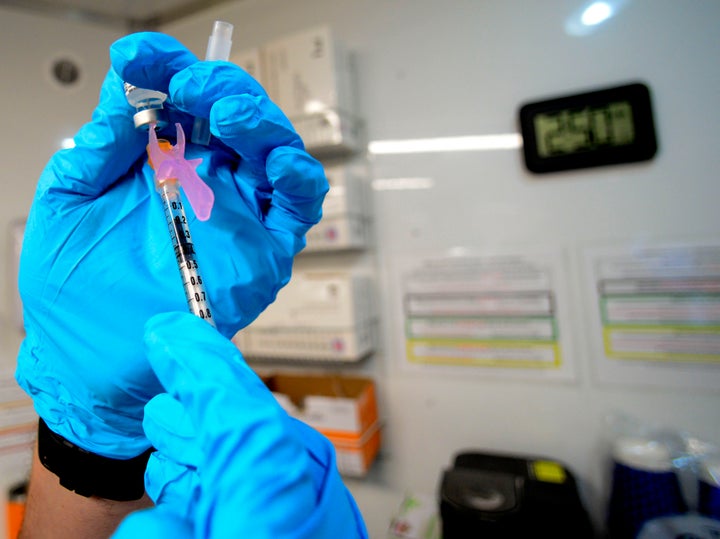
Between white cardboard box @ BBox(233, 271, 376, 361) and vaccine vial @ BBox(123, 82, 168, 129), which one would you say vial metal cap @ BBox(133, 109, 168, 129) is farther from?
white cardboard box @ BBox(233, 271, 376, 361)

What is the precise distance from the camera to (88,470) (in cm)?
52

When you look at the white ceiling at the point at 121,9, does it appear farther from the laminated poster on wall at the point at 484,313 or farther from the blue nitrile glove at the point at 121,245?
the laminated poster on wall at the point at 484,313

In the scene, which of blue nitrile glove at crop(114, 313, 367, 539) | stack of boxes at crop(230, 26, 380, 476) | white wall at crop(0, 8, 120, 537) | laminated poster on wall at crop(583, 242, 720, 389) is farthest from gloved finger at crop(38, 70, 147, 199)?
laminated poster on wall at crop(583, 242, 720, 389)

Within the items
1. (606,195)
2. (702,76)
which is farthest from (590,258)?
(702,76)

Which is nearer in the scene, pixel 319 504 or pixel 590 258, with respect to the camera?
pixel 319 504

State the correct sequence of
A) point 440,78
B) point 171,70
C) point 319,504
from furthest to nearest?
point 440,78 → point 171,70 → point 319,504

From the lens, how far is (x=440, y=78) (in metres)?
1.17

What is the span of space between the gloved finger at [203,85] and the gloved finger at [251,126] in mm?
26

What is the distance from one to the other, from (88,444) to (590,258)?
3.84ft

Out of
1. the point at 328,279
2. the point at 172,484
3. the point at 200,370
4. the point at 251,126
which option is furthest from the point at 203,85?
the point at 328,279

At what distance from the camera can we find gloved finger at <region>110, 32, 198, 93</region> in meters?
0.45

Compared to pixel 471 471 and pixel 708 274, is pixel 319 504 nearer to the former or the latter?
pixel 471 471

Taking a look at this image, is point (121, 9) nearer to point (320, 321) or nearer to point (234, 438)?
point (320, 321)

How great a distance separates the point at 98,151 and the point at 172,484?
420mm
